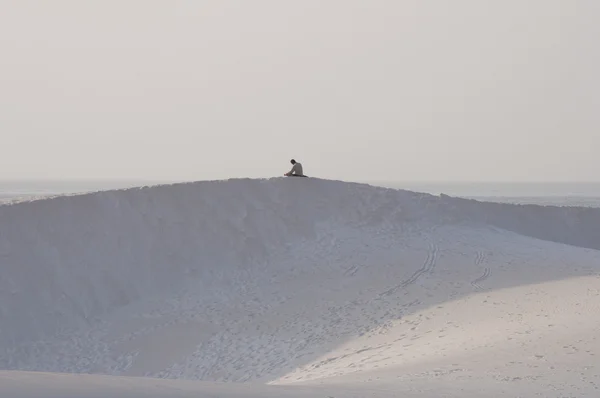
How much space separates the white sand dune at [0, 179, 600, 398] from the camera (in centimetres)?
1058

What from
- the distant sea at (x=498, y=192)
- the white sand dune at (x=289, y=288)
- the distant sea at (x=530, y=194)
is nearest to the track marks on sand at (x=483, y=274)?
the white sand dune at (x=289, y=288)

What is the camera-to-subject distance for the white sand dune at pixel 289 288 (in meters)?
10.6

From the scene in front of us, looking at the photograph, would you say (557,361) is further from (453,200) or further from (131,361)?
(453,200)

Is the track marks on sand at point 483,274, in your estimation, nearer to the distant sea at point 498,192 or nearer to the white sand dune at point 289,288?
the white sand dune at point 289,288

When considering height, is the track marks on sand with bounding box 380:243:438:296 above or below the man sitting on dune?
below

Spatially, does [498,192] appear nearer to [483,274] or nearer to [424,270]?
[424,270]

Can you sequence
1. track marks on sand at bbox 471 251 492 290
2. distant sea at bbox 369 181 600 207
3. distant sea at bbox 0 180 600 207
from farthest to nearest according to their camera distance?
distant sea at bbox 0 180 600 207 < distant sea at bbox 369 181 600 207 < track marks on sand at bbox 471 251 492 290

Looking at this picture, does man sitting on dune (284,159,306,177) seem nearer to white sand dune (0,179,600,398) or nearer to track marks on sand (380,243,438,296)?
white sand dune (0,179,600,398)

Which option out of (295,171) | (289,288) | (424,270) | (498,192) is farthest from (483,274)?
(498,192)

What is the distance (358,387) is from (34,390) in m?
2.96

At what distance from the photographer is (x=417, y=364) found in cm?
892

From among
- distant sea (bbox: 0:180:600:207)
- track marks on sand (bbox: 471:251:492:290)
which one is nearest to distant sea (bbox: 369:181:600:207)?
distant sea (bbox: 0:180:600:207)

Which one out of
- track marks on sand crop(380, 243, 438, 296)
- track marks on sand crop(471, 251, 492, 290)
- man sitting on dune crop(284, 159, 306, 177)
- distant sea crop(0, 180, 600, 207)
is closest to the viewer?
track marks on sand crop(471, 251, 492, 290)

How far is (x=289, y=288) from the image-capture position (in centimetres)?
1596
